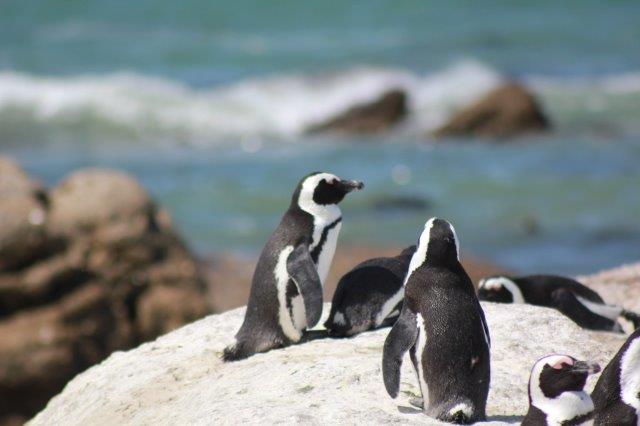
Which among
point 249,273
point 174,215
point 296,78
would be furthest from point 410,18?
point 249,273

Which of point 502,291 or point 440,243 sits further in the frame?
point 502,291

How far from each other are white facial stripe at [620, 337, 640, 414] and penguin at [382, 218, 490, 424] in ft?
1.83

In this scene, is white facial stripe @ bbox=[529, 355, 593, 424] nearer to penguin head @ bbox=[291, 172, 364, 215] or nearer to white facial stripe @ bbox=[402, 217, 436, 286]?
white facial stripe @ bbox=[402, 217, 436, 286]

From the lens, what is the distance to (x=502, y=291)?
8125 millimetres

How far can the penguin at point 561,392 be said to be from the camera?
195 inches

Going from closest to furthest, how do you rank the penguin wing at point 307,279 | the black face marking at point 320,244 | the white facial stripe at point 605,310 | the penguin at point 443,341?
the penguin at point 443,341, the penguin wing at point 307,279, the black face marking at point 320,244, the white facial stripe at point 605,310

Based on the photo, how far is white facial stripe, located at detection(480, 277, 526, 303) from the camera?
8.12 meters

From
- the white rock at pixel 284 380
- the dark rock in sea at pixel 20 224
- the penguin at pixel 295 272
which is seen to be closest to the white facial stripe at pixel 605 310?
the white rock at pixel 284 380

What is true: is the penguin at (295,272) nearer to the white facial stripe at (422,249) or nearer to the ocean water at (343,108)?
the white facial stripe at (422,249)

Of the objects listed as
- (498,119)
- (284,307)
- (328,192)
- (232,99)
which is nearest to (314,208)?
(328,192)

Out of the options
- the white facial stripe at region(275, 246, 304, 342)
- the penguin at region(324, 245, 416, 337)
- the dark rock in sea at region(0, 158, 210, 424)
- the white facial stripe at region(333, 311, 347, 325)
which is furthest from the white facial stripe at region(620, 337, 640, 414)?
the dark rock in sea at region(0, 158, 210, 424)

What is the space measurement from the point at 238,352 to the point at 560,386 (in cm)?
Answer: 218

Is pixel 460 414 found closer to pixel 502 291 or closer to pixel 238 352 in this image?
pixel 238 352

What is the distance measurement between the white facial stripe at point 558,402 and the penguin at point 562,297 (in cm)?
260
